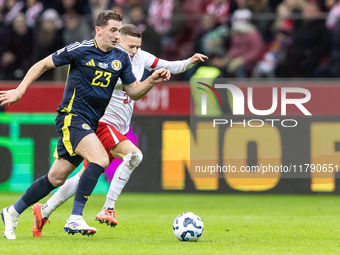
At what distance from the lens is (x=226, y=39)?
41.1 feet

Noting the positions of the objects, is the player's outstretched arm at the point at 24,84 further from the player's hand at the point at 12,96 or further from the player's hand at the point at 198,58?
the player's hand at the point at 198,58

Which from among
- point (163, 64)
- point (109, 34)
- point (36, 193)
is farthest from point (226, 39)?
point (36, 193)

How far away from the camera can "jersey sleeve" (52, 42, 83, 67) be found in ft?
22.5

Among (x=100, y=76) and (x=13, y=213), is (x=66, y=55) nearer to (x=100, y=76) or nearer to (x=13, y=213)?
(x=100, y=76)

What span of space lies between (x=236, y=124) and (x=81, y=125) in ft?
19.9

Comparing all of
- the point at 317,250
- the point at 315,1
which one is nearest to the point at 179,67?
the point at 317,250

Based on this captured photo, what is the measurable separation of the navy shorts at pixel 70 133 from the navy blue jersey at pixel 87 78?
0.07 metres

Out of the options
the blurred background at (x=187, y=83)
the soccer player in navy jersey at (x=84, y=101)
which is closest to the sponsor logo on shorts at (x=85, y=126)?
the soccer player in navy jersey at (x=84, y=101)

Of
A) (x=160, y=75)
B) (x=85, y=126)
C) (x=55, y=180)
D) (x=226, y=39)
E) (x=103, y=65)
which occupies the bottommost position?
(x=55, y=180)

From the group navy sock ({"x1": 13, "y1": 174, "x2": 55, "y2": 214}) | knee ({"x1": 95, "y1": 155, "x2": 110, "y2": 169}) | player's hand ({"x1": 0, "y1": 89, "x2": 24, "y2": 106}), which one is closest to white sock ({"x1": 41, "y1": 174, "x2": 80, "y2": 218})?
navy sock ({"x1": 13, "y1": 174, "x2": 55, "y2": 214})

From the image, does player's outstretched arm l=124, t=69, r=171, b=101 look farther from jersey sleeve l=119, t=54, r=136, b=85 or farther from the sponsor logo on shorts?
the sponsor logo on shorts

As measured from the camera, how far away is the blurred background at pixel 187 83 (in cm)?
1244

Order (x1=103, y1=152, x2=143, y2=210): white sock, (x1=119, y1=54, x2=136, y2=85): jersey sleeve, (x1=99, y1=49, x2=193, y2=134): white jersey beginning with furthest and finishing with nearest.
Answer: (x1=99, y1=49, x2=193, y2=134): white jersey, (x1=103, y1=152, x2=143, y2=210): white sock, (x1=119, y1=54, x2=136, y2=85): jersey sleeve

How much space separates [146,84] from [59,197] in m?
1.53
